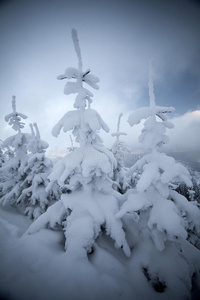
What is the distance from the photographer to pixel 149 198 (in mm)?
5113

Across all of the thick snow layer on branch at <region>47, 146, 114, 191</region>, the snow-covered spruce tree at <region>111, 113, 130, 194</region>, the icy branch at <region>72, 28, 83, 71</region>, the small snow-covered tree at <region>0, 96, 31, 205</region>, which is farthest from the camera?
the snow-covered spruce tree at <region>111, 113, 130, 194</region>

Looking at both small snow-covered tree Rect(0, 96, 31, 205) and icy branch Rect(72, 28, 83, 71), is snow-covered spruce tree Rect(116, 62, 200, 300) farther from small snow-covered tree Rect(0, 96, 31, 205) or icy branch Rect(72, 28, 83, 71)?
small snow-covered tree Rect(0, 96, 31, 205)

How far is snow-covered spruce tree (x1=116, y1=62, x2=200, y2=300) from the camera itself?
14.3ft

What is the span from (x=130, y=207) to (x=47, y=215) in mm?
3705

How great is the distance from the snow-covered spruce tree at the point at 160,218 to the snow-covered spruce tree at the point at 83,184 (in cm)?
86

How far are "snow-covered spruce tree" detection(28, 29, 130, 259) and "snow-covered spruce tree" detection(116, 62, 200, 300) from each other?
864 millimetres

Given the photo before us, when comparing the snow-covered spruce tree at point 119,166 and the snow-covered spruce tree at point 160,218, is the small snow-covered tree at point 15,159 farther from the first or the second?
the snow-covered spruce tree at point 160,218

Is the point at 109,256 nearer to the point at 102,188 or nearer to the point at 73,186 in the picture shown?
the point at 102,188

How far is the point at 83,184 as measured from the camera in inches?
228

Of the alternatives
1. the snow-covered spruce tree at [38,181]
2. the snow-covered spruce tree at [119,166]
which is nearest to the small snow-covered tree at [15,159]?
the snow-covered spruce tree at [38,181]

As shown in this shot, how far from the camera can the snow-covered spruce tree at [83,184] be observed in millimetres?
4770

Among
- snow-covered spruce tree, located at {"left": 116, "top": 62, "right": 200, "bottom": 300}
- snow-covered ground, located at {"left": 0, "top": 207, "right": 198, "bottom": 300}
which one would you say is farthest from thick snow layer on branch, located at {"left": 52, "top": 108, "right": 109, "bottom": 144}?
snow-covered ground, located at {"left": 0, "top": 207, "right": 198, "bottom": 300}

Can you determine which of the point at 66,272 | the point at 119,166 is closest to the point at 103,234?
the point at 66,272

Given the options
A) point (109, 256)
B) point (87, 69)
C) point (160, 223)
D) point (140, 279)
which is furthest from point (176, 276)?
point (87, 69)
